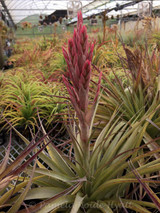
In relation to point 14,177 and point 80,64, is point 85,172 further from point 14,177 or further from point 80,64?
point 80,64

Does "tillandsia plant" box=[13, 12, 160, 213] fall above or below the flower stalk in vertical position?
below

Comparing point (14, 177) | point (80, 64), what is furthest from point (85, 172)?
point (80, 64)

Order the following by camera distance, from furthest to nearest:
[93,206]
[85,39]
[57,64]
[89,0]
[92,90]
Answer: [89,0] < [57,64] < [92,90] < [93,206] < [85,39]

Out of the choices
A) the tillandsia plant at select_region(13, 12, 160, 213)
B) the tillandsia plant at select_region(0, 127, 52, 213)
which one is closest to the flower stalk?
the tillandsia plant at select_region(13, 12, 160, 213)

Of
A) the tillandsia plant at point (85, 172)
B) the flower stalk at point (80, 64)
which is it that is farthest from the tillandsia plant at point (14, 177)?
the flower stalk at point (80, 64)

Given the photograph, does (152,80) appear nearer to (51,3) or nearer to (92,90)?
(92,90)

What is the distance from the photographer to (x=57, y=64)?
362cm

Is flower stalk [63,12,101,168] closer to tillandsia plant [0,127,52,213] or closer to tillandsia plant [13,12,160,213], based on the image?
tillandsia plant [13,12,160,213]

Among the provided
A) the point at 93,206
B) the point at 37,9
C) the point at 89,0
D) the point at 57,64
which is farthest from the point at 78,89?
the point at 37,9

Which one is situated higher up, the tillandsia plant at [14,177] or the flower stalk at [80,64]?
the flower stalk at [80,64]

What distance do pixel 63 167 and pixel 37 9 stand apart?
24.5 meters

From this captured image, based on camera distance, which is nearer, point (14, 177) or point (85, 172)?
point (14, 177)

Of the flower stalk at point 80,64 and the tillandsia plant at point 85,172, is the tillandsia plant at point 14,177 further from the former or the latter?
the flower stalk at point 80,64

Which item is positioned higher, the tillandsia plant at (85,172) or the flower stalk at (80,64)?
the flower stalk at (80,64)
